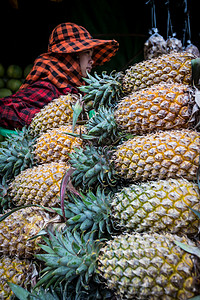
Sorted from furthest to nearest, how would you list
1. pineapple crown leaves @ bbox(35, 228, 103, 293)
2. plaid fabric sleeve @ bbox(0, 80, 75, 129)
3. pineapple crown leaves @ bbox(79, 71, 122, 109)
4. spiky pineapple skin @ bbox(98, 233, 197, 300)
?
plaid fabric sleeve @ bbox(0, 80, 75, 129), pineapple crown leaves @ bbox(79, 71, 122, 109), pineapple crown leaves @ bbox(35, 228, 103, 293), spiky pineapple skin @ bbox(98, 233, 197, 300)

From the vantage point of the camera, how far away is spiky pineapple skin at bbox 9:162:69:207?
4.15 ft

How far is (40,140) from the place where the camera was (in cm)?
150

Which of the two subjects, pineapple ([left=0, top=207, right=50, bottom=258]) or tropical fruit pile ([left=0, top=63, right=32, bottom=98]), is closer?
pineapple ([left=0, top=207, right=50, bottom=258])

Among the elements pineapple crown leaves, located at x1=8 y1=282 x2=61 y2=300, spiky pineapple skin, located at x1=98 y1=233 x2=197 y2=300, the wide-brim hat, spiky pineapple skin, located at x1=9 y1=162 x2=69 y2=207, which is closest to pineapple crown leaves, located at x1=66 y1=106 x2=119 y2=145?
spiky pineapple skin, located at x1=9 y1=162 x2=69 y2=207

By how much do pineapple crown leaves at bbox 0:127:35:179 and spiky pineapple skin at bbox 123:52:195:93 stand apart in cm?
73

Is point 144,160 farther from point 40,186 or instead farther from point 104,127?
point 40,186

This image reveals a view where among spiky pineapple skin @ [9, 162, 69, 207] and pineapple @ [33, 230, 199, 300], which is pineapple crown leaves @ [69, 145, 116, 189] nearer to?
spiky pineapple skin @ [9, 162, 69, 207]

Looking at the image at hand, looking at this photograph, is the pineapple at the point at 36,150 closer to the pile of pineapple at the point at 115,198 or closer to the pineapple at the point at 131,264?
the pile of pineapple at the point at 115,198

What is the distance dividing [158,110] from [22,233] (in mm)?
881

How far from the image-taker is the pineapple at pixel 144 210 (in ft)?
2.84

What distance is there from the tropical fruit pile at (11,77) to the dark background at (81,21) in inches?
5.1

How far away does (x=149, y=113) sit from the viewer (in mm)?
1168

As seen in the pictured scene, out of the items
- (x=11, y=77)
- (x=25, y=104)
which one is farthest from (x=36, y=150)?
(x=11, y=77)

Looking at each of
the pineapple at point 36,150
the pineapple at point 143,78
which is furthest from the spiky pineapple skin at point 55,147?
the pineapple at point 143,78
